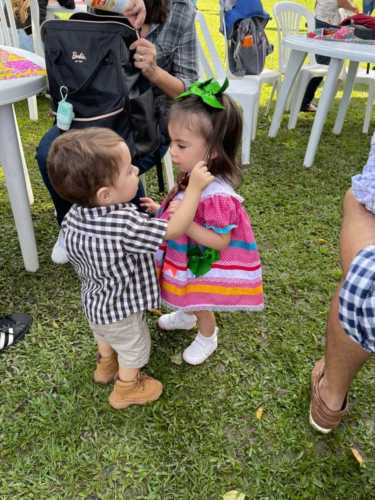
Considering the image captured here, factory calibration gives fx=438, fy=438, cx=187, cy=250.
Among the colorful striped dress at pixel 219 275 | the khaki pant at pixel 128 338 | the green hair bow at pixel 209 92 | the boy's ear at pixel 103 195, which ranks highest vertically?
the green hair bow at pixel 209 92

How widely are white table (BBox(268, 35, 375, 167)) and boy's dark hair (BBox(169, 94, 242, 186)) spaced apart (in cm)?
210

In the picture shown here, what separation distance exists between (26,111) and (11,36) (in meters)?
0.71

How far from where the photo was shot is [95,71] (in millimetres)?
1654

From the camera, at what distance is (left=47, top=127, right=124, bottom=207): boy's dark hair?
122 centimetres

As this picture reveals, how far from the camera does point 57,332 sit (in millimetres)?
1925

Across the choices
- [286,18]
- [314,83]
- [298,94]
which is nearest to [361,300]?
[298,94]

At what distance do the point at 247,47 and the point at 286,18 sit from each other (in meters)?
1.41

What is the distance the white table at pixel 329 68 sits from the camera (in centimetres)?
310

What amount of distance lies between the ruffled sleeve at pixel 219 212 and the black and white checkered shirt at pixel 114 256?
188 mm

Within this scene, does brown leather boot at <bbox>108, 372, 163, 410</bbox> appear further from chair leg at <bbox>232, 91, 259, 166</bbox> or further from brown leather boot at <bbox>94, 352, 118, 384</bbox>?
chair leg at <bbox>232, 91, 259, 166</bbox>

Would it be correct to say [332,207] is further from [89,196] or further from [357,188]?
[89,196]

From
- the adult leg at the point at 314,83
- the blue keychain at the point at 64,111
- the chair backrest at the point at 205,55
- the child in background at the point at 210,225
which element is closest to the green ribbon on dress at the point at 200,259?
the child in background at the point at 210,225

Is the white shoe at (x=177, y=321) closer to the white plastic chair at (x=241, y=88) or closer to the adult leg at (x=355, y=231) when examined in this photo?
the adult leg at (x=355, y=231)

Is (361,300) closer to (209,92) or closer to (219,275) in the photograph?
(219,275)
